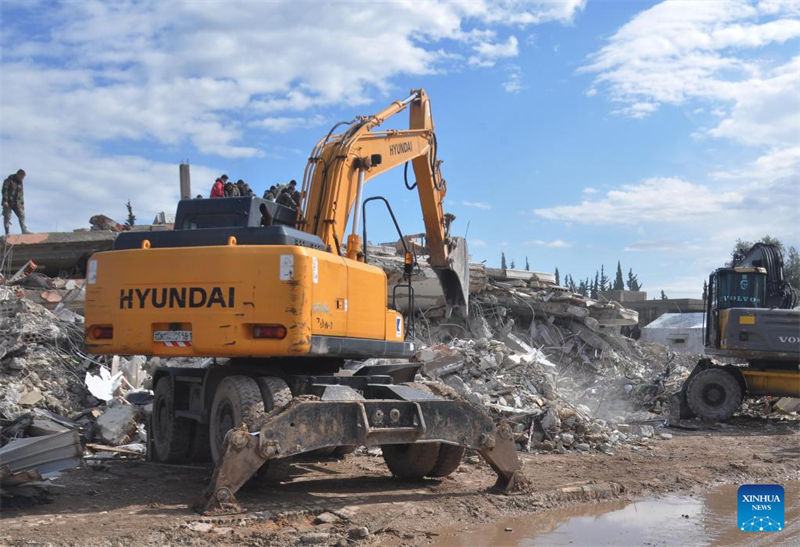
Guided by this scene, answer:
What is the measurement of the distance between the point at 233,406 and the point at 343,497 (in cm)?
127

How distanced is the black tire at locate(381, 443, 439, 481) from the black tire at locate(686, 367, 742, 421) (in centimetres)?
886

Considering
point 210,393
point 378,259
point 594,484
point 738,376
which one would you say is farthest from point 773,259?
point 210,393

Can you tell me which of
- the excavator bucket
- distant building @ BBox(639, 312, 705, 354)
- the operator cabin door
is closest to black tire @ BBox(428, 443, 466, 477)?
the operator cabin door

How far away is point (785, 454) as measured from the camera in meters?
11.2

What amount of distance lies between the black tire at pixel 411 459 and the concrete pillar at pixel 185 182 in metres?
3.52

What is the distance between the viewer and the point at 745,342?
14750 mm

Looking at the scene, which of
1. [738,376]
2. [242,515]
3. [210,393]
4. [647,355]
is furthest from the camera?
[647,355]

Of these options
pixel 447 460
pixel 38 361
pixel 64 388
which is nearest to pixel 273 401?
pixel 447 460

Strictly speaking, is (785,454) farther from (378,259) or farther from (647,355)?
(647,355)

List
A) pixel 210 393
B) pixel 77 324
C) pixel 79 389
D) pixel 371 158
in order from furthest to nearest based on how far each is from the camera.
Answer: pixel 77 324 → pixel 79 389 → pixel 371 158 → pixel 210 393

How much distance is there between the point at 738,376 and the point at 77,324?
11.8 m

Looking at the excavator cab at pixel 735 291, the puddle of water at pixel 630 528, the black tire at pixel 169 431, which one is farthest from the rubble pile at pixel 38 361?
the excavator cab at pixel 735 291

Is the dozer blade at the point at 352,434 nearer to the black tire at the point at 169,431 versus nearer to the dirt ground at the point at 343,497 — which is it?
the dirt ground at the point at 343,497

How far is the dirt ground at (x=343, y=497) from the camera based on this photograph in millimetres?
5734
